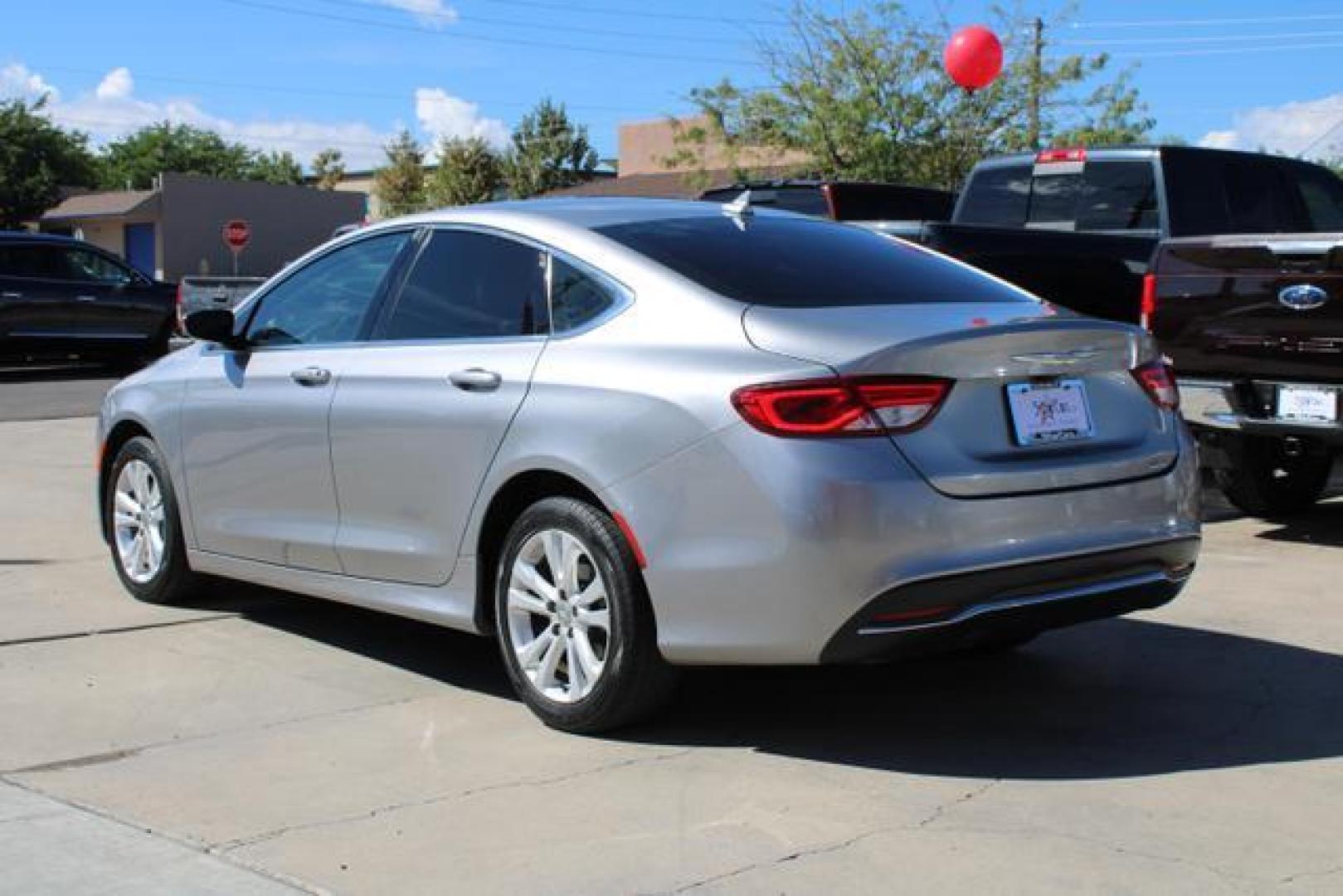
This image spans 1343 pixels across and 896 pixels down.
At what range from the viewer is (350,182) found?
88375mm

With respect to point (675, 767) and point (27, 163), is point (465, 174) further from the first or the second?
point (675, 767)

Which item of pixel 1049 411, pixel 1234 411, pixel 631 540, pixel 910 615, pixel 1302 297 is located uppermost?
pixel 1302 297

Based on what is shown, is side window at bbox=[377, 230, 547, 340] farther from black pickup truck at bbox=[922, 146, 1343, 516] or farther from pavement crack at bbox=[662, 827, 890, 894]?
black pickup truck at bbox=[922, 146, 1343, 516]

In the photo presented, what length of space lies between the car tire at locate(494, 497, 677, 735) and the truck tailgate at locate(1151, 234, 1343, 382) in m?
4.43

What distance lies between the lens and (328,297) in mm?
5973

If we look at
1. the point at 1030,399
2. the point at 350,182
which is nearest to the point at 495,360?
the point at 1030,399

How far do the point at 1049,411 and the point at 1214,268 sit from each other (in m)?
3.86

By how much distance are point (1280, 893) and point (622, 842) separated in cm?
154

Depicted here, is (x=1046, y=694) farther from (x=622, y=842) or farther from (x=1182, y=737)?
(x=622, y=842)

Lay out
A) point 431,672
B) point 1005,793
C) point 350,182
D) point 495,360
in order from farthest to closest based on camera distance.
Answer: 1. point 350,182
2. point 431,672
3. point 495,360
4. point 1005,793

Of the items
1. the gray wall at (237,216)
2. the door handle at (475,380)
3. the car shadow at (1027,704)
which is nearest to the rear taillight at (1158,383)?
the car shadow at (1027,704)

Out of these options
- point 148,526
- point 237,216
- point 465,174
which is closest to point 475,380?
point 148,526

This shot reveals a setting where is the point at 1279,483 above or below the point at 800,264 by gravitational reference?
below

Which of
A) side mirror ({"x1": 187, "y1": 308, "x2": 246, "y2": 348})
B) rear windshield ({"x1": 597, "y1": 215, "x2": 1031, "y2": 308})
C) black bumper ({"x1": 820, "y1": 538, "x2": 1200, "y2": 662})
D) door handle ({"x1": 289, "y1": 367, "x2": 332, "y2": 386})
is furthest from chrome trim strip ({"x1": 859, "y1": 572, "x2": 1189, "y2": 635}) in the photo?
side mirror ({"x1": 187, "y1": 308, "x2": 246, "y2": 348})
